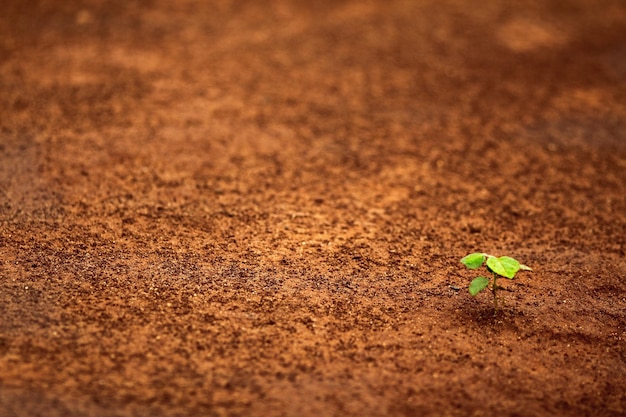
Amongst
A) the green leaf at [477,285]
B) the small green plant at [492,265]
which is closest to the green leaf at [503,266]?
the small green plant at [492,265]

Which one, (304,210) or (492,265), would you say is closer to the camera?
(492,265)

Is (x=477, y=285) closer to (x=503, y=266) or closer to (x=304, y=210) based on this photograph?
(x=503, y=266)

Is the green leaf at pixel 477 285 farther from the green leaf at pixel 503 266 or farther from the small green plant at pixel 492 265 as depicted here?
the green leaf at pixel 503 266

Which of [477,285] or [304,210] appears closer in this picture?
[477,285]

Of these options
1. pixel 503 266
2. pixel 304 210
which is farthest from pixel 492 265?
pixel 304 210

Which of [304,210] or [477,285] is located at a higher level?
[304,210]

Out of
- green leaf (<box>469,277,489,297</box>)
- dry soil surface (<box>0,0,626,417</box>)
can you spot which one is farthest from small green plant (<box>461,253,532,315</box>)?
dry soil surface (<box>0,0,626,417</box>)

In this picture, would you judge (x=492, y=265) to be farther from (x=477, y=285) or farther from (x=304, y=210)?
(x=304, y=210)
